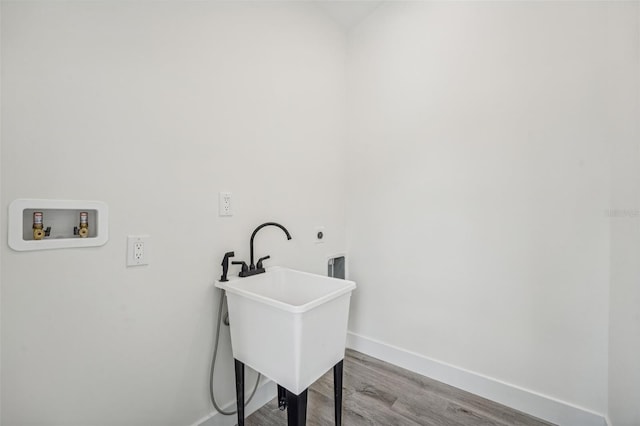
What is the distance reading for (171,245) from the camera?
3.83 ft

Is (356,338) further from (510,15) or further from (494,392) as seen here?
(510,15)

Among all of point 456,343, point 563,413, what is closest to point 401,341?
point 456,343

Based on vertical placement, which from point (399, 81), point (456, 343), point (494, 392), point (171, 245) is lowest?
point (494, 392)

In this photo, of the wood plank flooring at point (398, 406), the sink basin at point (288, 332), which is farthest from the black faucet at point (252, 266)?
the wood plank flooring at point (398, 406)

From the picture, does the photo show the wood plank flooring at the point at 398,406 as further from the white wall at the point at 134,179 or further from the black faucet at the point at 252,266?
the black faucet at the point at 252,266

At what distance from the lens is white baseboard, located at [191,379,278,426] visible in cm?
129

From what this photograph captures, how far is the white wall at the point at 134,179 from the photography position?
0.84 m

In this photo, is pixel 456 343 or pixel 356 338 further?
pixel 356 338

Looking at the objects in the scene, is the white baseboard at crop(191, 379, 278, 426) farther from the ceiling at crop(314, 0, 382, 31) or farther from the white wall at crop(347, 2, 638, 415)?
the ceiling at crop(314, 0, 382, 31)

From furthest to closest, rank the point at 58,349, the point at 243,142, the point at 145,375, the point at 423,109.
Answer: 1. the point at 423,109
2. the point at 243,142
3. the point at 145,375
4. the point at 58,349

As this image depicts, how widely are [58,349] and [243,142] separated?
113 centimetres

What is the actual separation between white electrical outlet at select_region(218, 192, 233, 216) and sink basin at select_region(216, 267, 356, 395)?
35 cm

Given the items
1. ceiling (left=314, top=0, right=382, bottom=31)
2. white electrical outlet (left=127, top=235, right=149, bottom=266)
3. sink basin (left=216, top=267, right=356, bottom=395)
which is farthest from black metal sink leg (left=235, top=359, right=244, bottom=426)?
ceiling (left=314, top=0, right=382, bottom=31)

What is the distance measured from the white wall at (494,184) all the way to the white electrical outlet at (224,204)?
1128 millimetres
